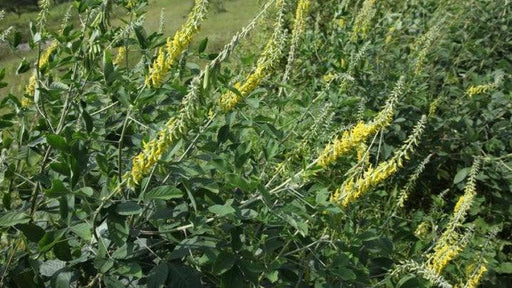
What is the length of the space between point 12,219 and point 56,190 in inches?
8.2

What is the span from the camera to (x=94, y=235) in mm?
1638

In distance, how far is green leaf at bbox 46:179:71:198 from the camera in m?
1.42

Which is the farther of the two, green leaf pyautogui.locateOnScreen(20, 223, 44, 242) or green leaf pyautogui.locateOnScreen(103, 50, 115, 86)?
green leaf pyautogui.locateOnScreen(103, 50, 115, 86)

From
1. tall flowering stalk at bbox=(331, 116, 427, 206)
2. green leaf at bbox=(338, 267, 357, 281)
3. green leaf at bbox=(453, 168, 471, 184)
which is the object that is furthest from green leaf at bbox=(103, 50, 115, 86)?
green leaf at bbox=(453, 168, 471, 184)

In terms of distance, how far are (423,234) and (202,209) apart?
4.81 feet

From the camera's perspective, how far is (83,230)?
154cm

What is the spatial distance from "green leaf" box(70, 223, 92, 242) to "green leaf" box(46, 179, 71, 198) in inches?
5.0

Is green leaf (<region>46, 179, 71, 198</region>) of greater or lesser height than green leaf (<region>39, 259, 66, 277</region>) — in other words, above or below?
above

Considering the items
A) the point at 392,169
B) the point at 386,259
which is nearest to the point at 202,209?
the point at 392,169

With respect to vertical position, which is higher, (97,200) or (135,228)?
(97,200)

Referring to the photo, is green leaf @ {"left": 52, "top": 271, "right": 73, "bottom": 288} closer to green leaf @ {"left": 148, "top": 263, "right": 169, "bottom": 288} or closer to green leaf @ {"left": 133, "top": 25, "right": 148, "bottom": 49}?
green leaf @ {"left": 148, "top": 263, "right": 169, "bottom": 288}

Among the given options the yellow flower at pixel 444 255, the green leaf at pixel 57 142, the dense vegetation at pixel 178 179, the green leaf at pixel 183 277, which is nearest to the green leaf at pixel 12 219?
the dense vegetation at pixel 178 179

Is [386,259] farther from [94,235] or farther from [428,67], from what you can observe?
[428,67]

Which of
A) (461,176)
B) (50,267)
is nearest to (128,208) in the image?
(50,267)
